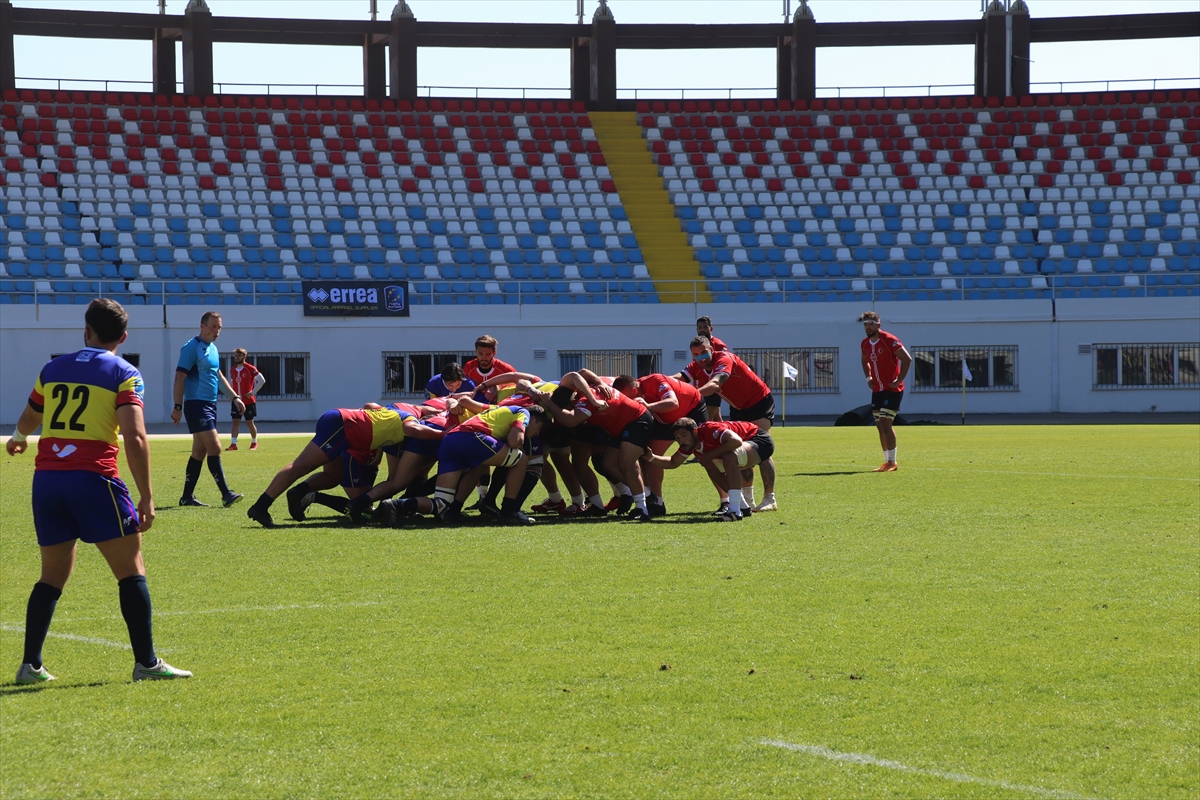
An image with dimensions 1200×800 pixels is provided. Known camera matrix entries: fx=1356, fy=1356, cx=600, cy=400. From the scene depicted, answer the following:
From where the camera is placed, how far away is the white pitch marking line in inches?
188

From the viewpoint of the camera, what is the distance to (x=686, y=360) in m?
37.7

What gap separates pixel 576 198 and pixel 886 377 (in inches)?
999

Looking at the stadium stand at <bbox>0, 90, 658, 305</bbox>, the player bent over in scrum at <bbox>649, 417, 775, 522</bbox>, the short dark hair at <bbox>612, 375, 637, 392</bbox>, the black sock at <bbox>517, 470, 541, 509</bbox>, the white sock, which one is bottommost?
the white sock

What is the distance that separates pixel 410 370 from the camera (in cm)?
3722

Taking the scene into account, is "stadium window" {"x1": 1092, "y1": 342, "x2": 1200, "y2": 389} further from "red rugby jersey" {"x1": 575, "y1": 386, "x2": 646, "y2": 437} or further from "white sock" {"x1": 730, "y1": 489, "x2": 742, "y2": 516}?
"red rugby jersey" {"x1": 575, "y1": 386, "x2": 646, "y2": 437}

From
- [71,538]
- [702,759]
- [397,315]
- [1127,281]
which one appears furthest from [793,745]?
[1127,281]

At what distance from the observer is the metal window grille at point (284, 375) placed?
119 feet

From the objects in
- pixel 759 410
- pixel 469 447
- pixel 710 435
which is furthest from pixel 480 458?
pixel 759 410

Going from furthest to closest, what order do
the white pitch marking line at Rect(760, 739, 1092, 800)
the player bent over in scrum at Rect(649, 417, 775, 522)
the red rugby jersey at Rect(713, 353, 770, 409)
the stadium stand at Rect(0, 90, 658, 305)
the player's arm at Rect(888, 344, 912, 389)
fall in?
the stadium stand at Rect(0, 90, 658, 305) → the player's arm at Rect(888, 344, 912, 389) → the red rugby jersey at Rect(713, 353, 770, 409) → the player bent over in scrum at Rect(649, 417, 775, 522) → the white pitch marking line at Rect(760, 739, 1092, 800)

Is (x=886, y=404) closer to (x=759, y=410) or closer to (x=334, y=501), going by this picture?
(x=759, y=410)

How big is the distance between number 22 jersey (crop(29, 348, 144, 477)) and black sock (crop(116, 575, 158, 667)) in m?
0.58

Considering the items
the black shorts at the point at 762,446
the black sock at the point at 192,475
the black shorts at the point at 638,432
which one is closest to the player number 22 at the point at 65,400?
the black shorts at the point at 638,432

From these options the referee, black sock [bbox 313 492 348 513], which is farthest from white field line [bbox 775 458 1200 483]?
the referee

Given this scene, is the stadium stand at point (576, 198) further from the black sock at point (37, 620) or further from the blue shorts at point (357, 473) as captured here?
the black sock at point (37, 620)
